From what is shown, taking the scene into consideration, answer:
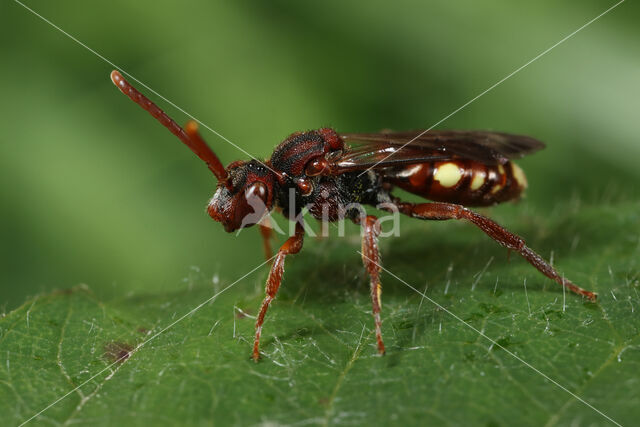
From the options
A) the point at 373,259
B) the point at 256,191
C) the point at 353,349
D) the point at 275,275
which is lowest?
the point at 353,349

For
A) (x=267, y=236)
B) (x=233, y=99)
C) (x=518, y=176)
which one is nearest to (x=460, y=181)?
(x=518, y=176)

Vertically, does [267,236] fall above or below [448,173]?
below

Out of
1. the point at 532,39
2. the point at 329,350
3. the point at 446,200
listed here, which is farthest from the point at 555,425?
the point at 532,39

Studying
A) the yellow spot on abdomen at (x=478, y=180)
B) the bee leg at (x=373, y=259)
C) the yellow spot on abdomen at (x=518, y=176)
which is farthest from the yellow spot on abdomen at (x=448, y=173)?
the bee leg at (x=373, y=259)

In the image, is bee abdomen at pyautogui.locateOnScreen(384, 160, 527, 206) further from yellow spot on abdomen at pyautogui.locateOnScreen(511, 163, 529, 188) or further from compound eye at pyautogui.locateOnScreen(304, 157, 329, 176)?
compound eye at pyautogui.locateOnScreen(304, 157, 329, 176)

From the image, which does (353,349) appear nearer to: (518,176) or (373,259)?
(373,259)
